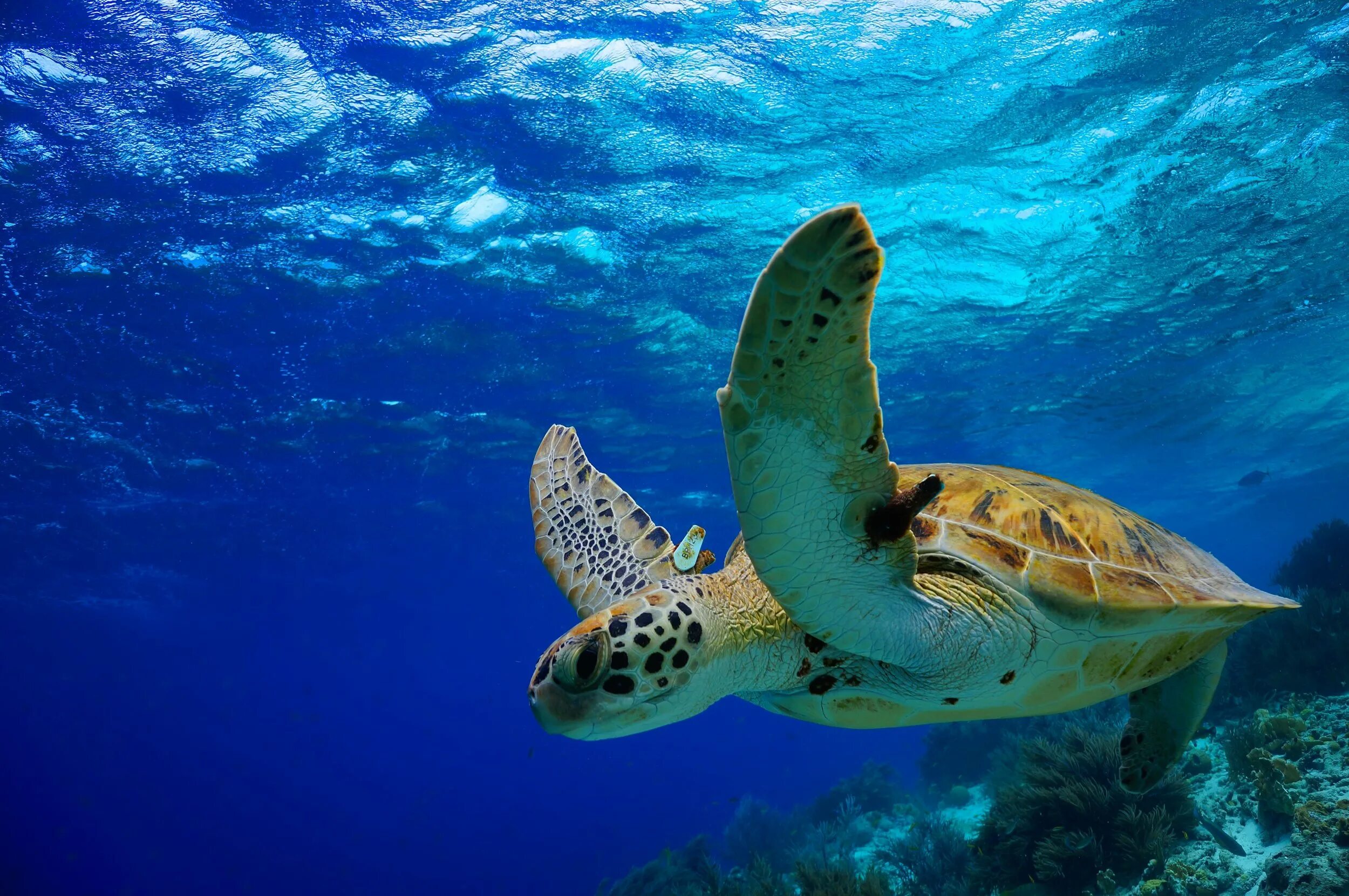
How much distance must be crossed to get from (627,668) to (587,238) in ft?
29.2

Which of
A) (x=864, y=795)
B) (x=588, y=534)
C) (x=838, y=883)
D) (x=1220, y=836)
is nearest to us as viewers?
(x=588, y=534)

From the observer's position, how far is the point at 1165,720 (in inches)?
118

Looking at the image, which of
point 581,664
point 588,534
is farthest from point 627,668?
point 588,534

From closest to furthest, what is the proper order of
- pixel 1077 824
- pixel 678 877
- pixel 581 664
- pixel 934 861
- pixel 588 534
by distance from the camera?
pixel 581 664 → pixel 588 534 → pixel 1077 824 → pixel 934 861 → pixel 678 877

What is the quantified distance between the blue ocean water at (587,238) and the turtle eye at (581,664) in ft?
22.9

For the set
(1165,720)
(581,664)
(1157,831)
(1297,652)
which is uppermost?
(581,664)

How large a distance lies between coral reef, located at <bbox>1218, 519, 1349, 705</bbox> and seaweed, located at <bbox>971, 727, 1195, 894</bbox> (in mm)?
2751

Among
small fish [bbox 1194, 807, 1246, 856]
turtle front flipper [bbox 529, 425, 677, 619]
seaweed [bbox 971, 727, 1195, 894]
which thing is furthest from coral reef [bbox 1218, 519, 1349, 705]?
turtle front flipper [bbox 529, 425, 677, 619]

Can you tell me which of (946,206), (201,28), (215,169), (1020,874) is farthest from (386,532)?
(1020,874)

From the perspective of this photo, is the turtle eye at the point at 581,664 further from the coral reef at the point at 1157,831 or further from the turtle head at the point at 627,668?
the coral reef at the point at 1157,831

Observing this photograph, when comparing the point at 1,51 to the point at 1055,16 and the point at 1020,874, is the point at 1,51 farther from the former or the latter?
the point at 1020,874

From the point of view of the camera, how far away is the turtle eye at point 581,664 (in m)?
1.73

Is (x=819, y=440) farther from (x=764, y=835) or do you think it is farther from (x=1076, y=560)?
(x=764, y=835)

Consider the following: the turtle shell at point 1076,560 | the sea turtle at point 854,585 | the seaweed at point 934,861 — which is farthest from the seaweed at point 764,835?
the turtle shell at point 1076,560
